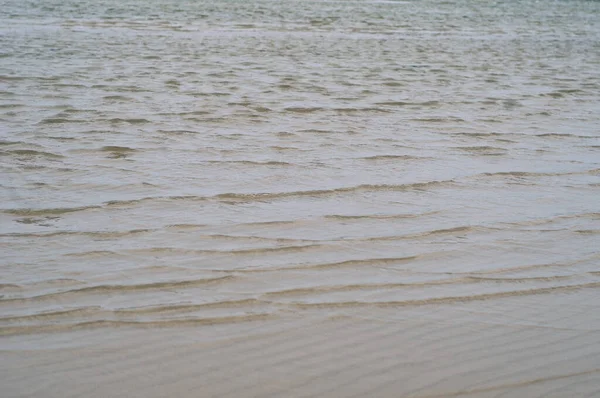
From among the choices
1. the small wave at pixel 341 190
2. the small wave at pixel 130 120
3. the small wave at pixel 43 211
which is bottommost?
the small wave at pixel 341 190

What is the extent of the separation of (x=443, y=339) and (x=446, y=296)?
0.41 metres

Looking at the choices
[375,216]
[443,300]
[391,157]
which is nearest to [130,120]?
[391,157]

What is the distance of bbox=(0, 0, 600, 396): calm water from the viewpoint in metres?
3.35

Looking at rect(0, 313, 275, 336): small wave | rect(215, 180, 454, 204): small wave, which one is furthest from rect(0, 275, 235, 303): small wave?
rect(215, 180, 454, 204): small wave

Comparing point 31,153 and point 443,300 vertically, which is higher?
point 31,153

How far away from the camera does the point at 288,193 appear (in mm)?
4840

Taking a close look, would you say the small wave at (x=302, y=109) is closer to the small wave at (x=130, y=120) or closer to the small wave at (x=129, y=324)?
the small wave at (x=130, y=120)

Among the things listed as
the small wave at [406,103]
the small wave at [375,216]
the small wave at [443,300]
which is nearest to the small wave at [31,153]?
the small wave at [375,216]

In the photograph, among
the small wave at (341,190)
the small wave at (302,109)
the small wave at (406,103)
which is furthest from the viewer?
the small wave at (406,103)

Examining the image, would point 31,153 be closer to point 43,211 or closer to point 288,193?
point 43,211

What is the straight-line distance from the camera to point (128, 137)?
6.19 meters

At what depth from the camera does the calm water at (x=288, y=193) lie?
3350mm

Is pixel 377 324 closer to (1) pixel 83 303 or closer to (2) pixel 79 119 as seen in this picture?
(1) pixel 83 303

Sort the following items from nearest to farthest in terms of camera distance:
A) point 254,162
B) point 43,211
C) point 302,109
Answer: point 43,211
point 254,162
point 302,109
